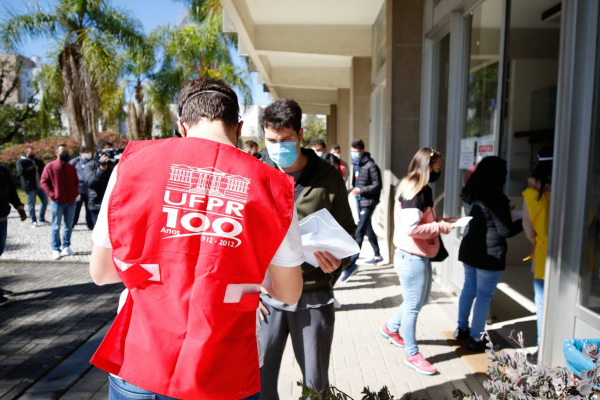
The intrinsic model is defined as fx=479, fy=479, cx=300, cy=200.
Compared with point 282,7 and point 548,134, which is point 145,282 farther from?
point 548,134

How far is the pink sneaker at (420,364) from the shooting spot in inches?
158

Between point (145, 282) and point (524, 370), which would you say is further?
point (524, 370)

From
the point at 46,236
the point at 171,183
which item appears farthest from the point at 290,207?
the point at 46,236

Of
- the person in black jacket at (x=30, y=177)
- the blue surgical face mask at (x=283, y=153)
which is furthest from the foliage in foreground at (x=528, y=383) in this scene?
the person in black jacket at (x=30, y=177)

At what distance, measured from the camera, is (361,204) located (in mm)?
7828

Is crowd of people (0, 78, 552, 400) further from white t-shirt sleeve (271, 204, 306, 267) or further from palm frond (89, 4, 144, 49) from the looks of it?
palm frond (89, 4, 144, 49)

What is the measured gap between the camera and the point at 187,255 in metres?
1.39

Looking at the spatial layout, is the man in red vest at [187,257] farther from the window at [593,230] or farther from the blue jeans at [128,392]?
the window at [593,230]

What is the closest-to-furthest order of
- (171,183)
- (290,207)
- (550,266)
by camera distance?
1. (171,183)
2. (290,207)
3. (550,266)

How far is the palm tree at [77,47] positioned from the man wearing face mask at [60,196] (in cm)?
975

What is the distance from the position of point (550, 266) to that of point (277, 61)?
571 inches

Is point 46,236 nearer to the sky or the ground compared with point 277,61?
nearer to the ground

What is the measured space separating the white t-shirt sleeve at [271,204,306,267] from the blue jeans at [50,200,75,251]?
835 centimetres

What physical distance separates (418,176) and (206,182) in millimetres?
2910
